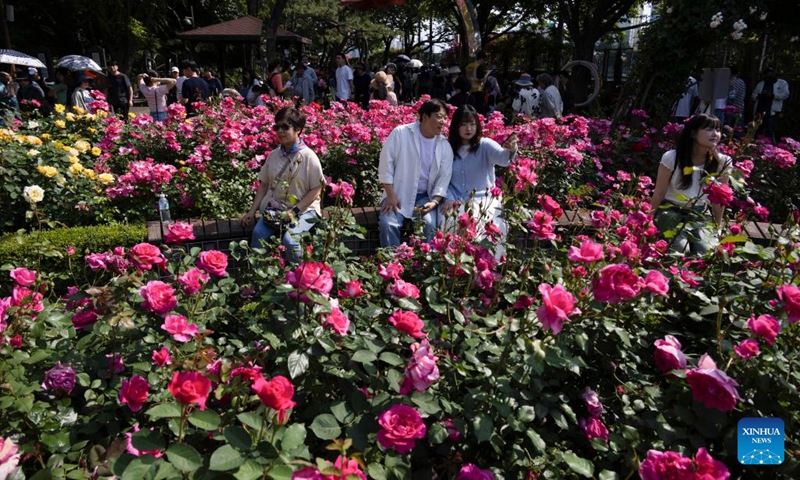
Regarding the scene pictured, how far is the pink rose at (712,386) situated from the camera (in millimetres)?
1273

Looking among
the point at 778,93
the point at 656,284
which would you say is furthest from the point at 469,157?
the point at 778,93

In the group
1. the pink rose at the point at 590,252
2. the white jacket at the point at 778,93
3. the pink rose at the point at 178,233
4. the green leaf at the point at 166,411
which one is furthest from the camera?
the white jacket at the point at 778,93

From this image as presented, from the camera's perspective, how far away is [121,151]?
16.4ft

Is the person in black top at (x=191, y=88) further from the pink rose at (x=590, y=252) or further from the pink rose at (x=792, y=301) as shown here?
the pink rose at (x=792, y=301)

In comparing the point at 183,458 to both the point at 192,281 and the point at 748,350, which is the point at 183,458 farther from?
the point at 748,350

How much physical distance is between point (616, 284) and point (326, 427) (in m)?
0.75

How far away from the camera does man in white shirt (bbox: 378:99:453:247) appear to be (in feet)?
→ 12.7

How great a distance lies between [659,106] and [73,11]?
27480 millimetres

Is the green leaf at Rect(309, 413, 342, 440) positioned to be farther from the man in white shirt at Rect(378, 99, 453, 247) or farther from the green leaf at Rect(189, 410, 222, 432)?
the man in white shirt at Rect(378, 99, 453, 247)

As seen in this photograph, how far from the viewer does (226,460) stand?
1.11 m

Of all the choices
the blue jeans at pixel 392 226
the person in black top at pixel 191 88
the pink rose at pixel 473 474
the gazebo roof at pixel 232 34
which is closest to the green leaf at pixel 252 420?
the pink rose at pixel 473 474

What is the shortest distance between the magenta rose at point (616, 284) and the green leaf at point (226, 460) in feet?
2.91

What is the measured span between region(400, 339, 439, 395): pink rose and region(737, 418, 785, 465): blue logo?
74cm

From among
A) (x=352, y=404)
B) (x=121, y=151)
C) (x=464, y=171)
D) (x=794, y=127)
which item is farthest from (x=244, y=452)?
(x=794, y=127)
